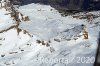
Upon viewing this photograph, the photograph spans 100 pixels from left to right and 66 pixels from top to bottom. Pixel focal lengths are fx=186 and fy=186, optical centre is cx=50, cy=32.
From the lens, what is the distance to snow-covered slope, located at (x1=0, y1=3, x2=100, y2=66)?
6199 millimetres

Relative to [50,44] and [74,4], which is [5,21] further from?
[74,4]

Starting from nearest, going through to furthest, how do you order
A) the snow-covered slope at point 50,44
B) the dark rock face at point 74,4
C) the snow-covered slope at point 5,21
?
the snow-covered slope at point 50,44 < the snow-covered slope at point 5,21 < the dark rock face at point 74,4

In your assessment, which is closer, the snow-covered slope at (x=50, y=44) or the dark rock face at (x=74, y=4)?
the snow-covered slope at (x=50, y=44)

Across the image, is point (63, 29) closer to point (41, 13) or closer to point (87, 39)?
point (87, 39)

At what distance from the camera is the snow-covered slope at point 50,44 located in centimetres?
620

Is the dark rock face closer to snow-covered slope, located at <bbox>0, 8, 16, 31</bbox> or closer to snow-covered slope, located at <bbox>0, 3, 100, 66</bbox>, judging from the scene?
snow-covered slope, located at <bbox>0, 3, 100, 66</bbox>

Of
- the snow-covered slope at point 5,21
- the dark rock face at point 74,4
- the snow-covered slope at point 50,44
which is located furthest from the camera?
the dark rock face at point 74,4

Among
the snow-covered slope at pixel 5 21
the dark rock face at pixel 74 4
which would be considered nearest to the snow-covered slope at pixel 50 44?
the snow-covered slope at pixel 5 21

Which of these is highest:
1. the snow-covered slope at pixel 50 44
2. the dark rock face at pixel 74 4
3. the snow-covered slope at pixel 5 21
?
the dark rock face at pixel 74 4

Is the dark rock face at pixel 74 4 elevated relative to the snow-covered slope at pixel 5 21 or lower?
elevated

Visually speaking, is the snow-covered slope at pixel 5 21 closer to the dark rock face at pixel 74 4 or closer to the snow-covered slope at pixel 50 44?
the snow-covered slope at pixel 50 44

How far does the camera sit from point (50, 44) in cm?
753

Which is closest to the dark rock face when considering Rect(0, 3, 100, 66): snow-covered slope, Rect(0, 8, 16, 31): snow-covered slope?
Rect(0, 3, 100, 66): snow-covered slope

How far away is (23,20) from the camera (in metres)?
10.7
